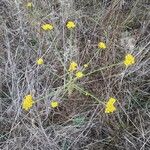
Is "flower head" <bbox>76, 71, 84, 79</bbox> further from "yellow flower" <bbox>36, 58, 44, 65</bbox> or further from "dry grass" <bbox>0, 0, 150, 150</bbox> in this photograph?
"yellow flower" <bbox>36, 58, 44, 65</bbox>

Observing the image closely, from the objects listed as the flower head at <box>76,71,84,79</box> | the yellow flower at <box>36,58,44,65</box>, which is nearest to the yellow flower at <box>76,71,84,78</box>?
the flower head at <box>76,71,84,79</box>

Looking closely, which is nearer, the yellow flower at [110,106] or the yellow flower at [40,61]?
the yellow flower at [110,106]

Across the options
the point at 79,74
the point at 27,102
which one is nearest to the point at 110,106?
the point at 79,74

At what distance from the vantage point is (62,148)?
1506 millimetres

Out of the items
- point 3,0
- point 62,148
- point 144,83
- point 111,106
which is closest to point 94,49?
point 144,83

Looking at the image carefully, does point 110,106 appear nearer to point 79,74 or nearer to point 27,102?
point 79,74

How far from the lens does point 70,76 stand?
162cm

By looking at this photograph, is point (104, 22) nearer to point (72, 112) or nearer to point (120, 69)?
point (120, 69)

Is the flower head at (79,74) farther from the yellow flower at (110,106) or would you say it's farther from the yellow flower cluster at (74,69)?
the yellow flower at (110,106)

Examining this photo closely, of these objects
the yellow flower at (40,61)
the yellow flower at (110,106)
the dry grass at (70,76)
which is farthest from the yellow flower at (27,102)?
the yellow flower at (110,106)

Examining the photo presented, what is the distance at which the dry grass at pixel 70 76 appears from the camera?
154cm

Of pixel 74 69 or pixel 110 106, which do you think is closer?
pixel 110 106

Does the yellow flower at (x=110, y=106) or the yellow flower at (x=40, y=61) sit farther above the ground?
the yellow flower at (x=40, y=61)

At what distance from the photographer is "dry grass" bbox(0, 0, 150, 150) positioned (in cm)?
154
